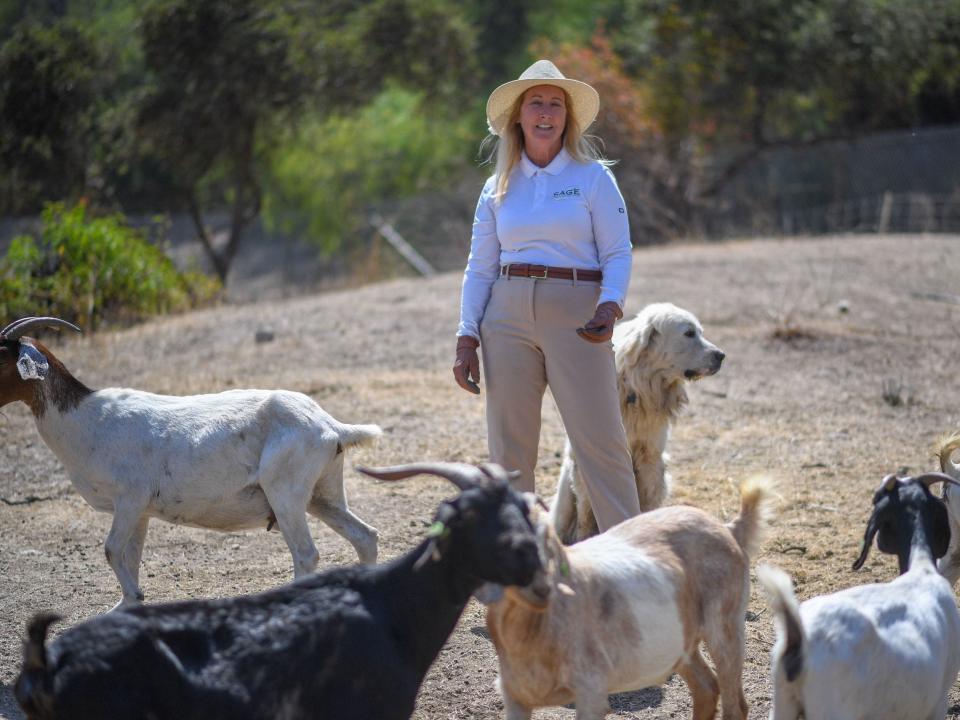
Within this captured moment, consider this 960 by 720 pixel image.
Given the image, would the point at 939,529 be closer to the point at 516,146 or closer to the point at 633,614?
the point at 633,614

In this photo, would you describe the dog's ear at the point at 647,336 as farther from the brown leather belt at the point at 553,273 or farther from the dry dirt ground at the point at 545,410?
the brown leather belt at the point at 553,273

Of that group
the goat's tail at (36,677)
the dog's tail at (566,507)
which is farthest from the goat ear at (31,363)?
the dog's tail at (566,507)

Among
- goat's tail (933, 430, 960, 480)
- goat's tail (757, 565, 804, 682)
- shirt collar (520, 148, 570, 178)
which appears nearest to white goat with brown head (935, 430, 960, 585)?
goat's tail (933, 430, 960, 480)

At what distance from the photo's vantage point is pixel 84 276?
45.5ft

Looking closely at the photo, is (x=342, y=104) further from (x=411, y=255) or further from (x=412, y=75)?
(x=411, y=255)

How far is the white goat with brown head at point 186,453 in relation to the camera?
5754mm

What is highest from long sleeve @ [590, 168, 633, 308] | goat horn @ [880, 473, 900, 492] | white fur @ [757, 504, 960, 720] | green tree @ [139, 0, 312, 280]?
green tree @ [139, 0, 312, 280]

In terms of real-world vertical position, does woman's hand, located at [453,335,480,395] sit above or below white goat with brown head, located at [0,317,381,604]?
above

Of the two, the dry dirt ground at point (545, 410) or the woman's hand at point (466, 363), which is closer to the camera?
the woman's hand at point (466, 363)

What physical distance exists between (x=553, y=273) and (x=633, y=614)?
184 cm

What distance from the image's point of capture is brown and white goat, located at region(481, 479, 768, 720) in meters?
4.00

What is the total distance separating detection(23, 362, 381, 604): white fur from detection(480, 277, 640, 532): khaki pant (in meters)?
0.84

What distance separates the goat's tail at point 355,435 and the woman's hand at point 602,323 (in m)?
1.36

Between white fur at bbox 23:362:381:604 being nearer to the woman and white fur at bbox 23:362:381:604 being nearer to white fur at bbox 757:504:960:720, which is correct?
the woman
